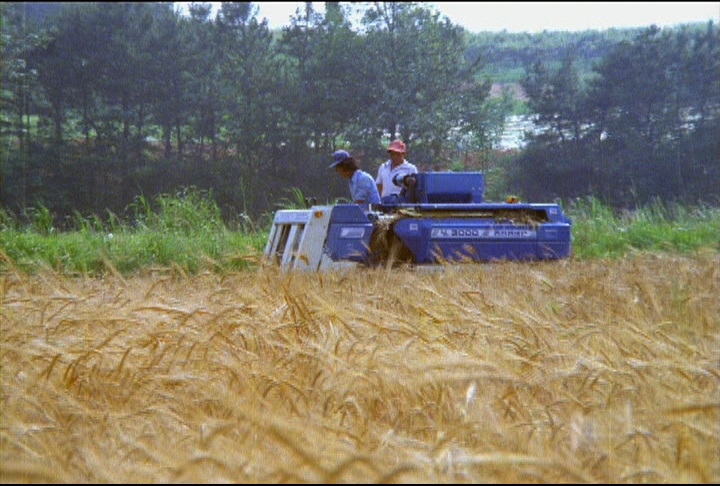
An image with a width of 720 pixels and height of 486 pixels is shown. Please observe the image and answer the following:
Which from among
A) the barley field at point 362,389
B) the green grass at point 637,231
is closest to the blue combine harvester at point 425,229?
the green grass at point 637,231

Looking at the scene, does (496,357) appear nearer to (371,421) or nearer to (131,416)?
(371,421)

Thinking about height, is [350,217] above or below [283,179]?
above

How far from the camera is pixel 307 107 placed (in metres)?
32.0

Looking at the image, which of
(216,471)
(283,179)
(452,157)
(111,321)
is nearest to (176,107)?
(283,179)

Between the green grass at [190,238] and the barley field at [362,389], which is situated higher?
the barley field at [362,389]

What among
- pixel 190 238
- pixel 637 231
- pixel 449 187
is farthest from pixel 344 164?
pixel 637 231

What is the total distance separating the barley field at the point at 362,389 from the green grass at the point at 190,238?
6926 millimetres

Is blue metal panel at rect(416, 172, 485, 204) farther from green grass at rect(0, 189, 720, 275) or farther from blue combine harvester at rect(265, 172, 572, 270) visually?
green grass at rect(0, 189, 720, 275)

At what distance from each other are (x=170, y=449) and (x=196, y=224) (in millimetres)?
12574

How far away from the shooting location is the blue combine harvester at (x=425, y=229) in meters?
9.19

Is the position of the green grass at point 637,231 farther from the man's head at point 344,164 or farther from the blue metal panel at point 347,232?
the blue metal panel at point 347,232

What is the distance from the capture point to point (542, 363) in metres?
3.43

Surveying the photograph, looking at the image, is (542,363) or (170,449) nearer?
(170,449)

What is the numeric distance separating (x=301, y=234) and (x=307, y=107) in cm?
2244
